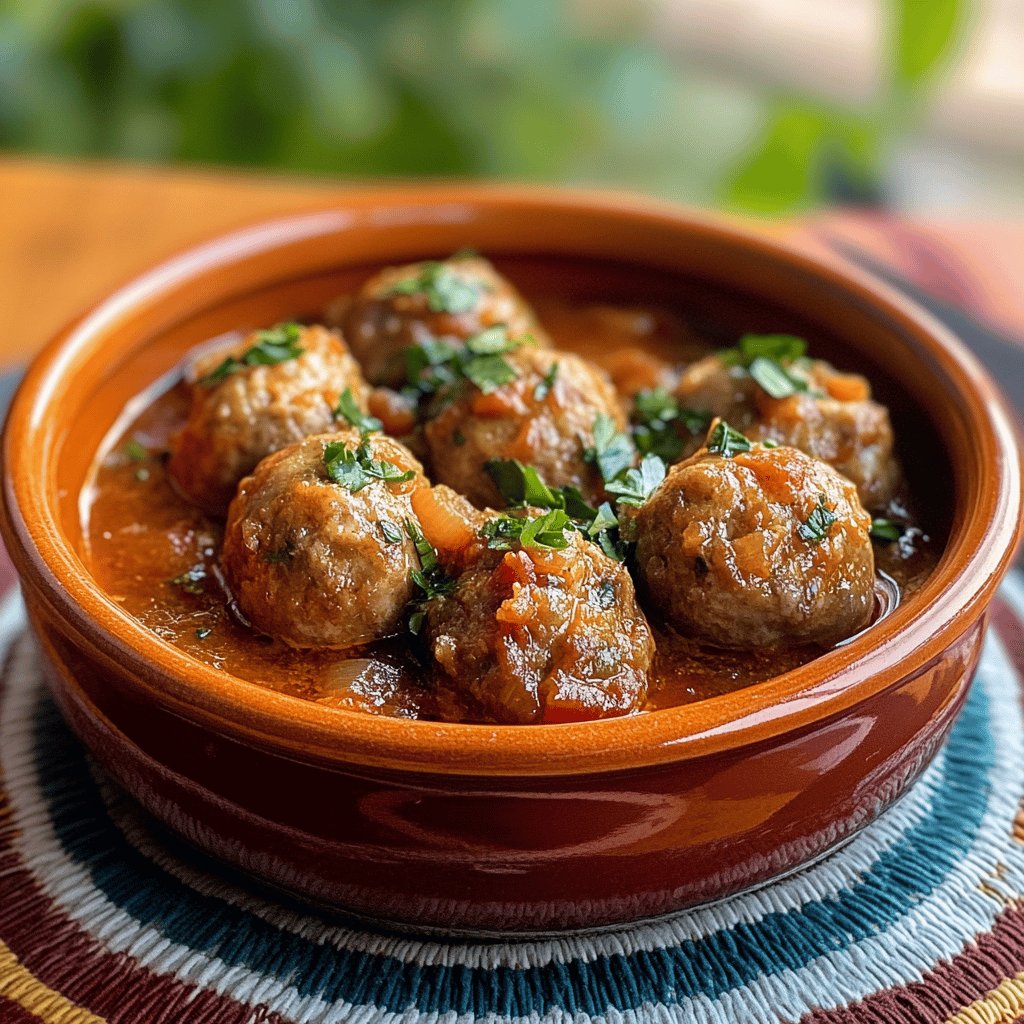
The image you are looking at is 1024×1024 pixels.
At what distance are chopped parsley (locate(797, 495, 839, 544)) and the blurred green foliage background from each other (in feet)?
11.3

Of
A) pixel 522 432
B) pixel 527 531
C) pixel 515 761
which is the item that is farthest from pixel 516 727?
pixel 522 432

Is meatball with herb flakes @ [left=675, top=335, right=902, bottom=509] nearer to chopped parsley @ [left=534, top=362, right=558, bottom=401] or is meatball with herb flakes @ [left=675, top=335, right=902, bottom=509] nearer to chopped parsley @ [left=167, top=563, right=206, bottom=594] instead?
chopped parsley @ [left=534, top=362, right=558, bottom=401]

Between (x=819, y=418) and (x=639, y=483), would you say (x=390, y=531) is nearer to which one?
(x=639, y=483)

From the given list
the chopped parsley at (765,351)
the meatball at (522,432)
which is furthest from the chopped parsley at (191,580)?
the chopped parsley at (765,351)

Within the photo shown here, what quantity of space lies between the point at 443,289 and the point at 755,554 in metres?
1.10

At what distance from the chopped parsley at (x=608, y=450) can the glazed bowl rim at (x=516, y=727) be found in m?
0.58

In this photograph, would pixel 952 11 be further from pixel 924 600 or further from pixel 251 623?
pixel 251 623

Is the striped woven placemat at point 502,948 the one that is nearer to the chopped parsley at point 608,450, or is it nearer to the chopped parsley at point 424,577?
the chopped parsley at point 424,577

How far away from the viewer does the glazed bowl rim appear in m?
1.78

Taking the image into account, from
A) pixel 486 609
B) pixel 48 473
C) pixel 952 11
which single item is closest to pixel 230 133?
pixel 952 11

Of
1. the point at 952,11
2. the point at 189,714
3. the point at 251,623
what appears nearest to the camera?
the point at 189,714

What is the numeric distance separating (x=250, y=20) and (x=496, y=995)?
4.48m

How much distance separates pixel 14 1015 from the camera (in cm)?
197

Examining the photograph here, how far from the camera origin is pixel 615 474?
2.46 metres
